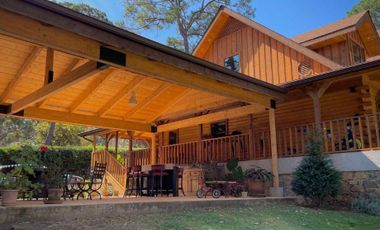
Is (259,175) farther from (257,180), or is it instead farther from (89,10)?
(89,10)

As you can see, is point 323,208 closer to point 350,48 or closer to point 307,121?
point 307,121

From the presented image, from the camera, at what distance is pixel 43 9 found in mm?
5609

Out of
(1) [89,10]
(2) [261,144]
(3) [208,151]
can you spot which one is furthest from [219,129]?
(1) [89,10]

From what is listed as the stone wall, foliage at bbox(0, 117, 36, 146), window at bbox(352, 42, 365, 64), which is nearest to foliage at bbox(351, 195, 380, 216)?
the stone wall

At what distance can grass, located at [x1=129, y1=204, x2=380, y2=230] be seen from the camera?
657 cm

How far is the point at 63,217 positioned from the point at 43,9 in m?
3.61

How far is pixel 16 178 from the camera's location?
6.98 metres

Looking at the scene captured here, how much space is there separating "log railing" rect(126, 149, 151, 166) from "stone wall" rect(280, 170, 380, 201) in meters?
9.21

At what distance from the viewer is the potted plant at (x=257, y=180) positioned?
10820 millimetres

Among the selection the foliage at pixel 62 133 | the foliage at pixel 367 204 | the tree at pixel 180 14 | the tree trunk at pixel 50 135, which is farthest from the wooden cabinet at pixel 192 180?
the foliage at pixel 62 133

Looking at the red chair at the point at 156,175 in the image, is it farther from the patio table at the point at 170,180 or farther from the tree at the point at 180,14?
the tree at the point at 180,14

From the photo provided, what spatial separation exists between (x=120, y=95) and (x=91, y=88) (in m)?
1.05

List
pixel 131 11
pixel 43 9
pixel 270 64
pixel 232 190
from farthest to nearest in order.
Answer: pixel 131 11 → pixel 270 64 → pixel 232 190 → pixel 43 9

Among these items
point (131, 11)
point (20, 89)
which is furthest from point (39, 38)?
point (131, 11)
